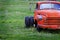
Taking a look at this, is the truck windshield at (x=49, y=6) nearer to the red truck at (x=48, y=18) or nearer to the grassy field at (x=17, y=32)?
the red truck at (x=48, y=18)

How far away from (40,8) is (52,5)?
0.64 m

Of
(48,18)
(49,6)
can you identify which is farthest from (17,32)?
(49,6)

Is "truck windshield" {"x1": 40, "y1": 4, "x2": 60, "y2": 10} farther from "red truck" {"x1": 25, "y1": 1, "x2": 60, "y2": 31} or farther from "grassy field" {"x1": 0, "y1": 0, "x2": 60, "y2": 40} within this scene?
"grassy field" {"x1": 0, "y1": 0, "x2": 60, "y2": 40}

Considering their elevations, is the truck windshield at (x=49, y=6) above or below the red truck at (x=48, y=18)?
above

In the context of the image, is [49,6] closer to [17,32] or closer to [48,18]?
[48,18]

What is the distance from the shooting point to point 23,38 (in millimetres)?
8953

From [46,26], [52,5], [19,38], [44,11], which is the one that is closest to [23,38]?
[19,38]

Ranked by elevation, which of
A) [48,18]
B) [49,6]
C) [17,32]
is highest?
[49,6]

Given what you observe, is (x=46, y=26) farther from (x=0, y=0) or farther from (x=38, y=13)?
(x=0, y=0)

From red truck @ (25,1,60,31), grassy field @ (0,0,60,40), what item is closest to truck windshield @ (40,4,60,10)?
red truck @ (25,1,60,31)

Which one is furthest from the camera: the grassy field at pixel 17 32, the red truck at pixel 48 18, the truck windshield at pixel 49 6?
the truck windshield at pixel 49 6

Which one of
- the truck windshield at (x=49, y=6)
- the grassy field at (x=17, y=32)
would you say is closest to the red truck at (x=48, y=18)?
the truck windshield at (x=49, y=6)

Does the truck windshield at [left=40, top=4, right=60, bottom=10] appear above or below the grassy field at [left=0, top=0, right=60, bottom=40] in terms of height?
above

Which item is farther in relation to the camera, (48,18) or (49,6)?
(49,6)
